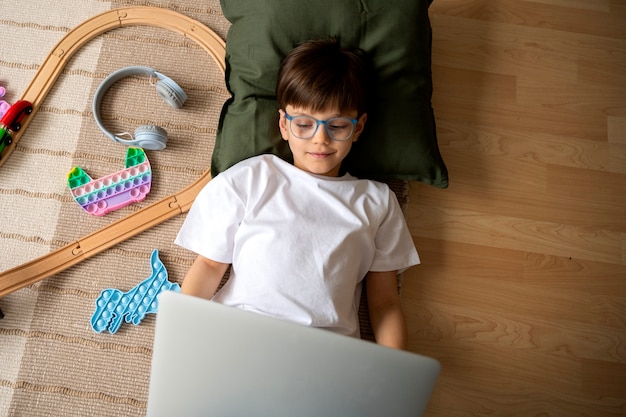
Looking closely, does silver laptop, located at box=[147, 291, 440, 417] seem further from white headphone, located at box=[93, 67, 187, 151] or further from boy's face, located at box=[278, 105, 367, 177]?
white headphone, located at box=[93, 67, 187, 151]

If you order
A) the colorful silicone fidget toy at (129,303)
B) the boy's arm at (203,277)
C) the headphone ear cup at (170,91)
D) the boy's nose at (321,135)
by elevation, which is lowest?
the colorful silicone fidget toy at (129,303)

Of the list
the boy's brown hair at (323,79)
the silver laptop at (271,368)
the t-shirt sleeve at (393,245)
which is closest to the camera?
the silver laptop at (271,368)

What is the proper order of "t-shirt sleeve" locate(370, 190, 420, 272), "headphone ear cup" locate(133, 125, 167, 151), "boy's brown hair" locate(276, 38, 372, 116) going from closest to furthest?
"boy's brown hair" locate(276, 38, 372, 116) < "t-shirt sleeve" locate(370, 190, 420, 272) < "headphone ear cup" locate(133, 125, 167, 151)

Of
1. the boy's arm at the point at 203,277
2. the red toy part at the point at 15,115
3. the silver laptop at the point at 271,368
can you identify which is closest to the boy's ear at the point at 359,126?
the boy's arm at the point at 203,277

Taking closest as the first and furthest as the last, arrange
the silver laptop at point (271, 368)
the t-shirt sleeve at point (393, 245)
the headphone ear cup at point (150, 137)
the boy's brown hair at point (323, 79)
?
the silver laptop at point (271, 368)
the boy's brown hair at point (323, 79)
the t-shirt sleeve at point (393, 245)
the headphone ear cup at point (150, 137)

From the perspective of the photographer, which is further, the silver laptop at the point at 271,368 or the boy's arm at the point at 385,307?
the boy's arm at the point at 385,307

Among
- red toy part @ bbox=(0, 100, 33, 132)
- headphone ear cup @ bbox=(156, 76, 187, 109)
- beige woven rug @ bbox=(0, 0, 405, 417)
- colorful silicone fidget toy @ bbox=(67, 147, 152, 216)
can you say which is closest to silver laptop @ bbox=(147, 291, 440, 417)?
beige woven rug @ bbox=(0, 0, 405, 417)

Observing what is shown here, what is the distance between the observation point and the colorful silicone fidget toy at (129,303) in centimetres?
125

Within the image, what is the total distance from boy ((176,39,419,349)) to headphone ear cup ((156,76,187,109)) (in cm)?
32

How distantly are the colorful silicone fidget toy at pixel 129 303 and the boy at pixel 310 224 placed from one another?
17cm

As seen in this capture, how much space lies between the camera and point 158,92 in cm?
139

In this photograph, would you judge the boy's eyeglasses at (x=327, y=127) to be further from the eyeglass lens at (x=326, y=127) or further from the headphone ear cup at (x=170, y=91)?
the headphone ear cup at (x=170, y=91)

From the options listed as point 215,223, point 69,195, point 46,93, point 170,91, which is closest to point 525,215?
point 215,223

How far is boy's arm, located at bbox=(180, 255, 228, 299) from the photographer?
3.77ft
